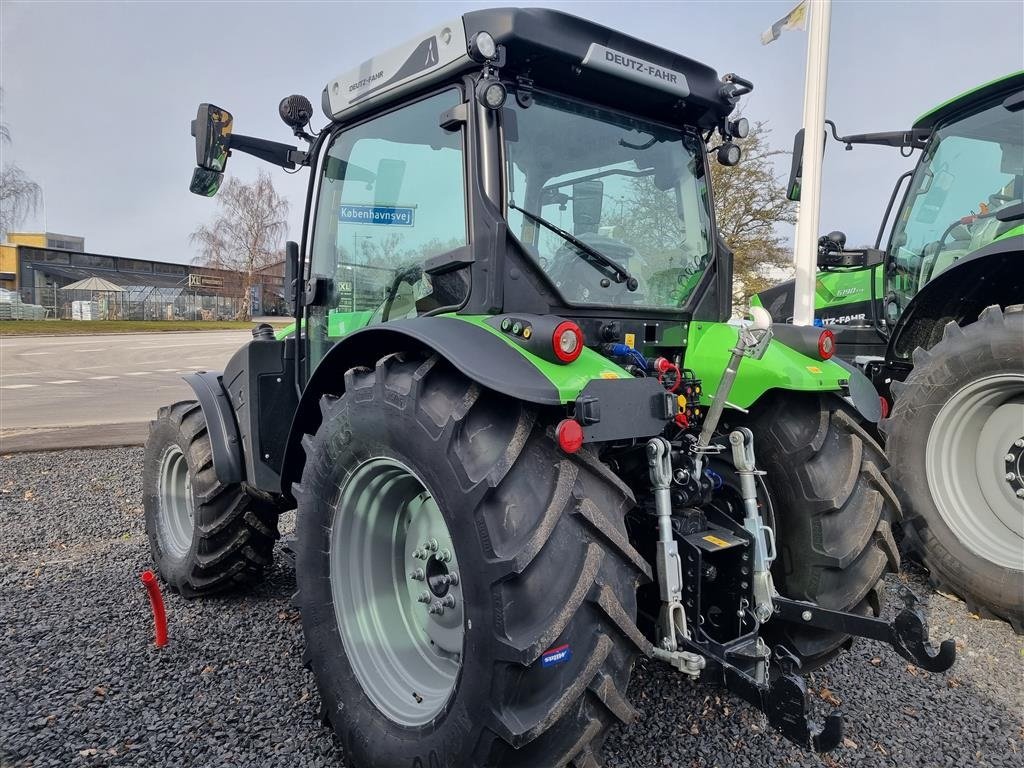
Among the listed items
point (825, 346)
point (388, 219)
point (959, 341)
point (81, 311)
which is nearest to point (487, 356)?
point (388, 219)

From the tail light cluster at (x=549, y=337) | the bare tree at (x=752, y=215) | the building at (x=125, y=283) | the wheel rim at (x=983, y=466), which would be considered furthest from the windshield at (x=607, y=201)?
the building at (x=125, y=283)

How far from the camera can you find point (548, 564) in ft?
6.08

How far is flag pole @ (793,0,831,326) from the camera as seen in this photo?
19.2ft

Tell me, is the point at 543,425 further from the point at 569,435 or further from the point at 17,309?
the point at 17,309

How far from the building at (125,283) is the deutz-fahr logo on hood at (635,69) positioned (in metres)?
41.3

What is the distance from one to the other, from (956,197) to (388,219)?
15.0ft

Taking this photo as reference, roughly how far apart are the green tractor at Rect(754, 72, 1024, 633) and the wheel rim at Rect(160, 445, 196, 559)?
3391mm

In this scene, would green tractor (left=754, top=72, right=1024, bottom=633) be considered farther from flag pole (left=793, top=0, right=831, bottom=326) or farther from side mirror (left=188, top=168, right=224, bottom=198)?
side mirror (left=188, top=168, right=224, bottom=198)

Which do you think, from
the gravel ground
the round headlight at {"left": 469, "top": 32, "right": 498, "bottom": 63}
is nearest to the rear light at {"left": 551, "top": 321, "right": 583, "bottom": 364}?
the round headlight at {"left": 469, "top": 32, "right": 498, "bottom": 63}

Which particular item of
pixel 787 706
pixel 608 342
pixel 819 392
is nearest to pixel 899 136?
pixel 819 392

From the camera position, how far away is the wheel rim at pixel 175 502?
4.10 meters

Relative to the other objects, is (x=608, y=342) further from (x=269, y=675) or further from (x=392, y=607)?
(x=269, y=675)

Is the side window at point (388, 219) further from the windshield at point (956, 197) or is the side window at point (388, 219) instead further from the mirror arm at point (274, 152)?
the windshield at point (956, 197)

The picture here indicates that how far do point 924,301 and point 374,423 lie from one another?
405 centimetres
